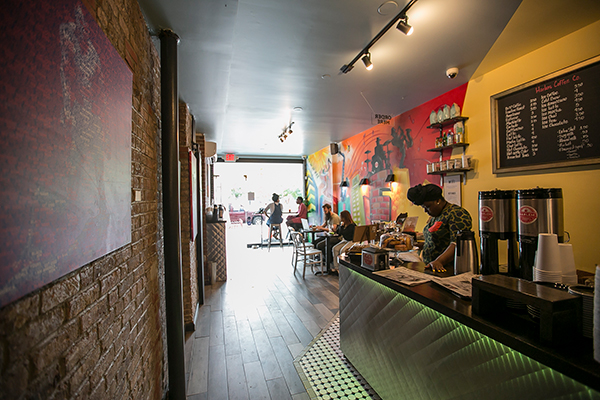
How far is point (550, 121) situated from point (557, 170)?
0.53 metres

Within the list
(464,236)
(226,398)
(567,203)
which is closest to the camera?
(464,236)

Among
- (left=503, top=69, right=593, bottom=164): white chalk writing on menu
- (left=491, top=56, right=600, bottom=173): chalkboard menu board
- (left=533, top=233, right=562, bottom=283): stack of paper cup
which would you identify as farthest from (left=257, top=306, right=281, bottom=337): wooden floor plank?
(left=503, top=69, right=593, bottom=164): white chalk writing on menu

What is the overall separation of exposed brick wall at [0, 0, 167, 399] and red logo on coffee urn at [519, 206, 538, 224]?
1997 mm

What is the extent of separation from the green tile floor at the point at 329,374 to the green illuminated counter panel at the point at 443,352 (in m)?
0.10

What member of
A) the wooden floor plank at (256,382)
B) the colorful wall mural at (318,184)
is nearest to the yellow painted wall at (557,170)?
the wooden floor plank at (256,382)

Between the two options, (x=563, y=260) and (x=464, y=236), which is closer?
(x=563, y=260)

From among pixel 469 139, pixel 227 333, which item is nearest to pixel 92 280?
pixel 227 333

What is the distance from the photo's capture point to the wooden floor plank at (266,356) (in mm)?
2385

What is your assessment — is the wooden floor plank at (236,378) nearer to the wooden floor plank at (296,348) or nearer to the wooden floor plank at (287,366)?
the wooden floor plank at (287,366)

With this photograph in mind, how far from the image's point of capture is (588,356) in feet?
2.86

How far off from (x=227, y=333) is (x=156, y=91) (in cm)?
259

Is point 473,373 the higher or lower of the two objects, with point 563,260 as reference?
lower

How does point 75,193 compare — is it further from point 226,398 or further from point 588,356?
point 226,398

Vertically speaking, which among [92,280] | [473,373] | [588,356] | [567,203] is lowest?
[473,373]
